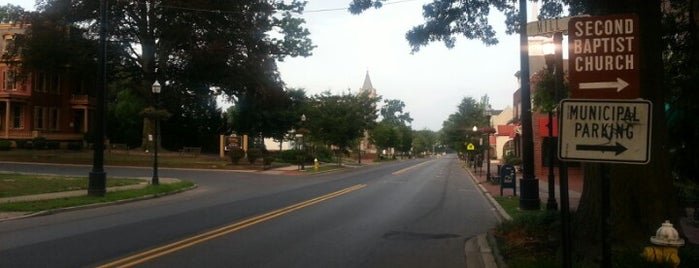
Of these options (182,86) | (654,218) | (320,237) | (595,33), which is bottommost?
(320,237)

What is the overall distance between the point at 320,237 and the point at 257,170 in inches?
1220

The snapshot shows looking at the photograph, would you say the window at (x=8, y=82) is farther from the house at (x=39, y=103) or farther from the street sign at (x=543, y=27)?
the street sign at (x=543, y=27)

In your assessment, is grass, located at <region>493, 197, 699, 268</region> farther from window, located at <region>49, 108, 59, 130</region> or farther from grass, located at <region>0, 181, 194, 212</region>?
window, located at <region>49, 108, 59, 130</region>

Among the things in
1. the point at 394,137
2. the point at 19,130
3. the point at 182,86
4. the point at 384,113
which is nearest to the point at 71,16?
the point at 182,86

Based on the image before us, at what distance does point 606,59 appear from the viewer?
18.5 ft

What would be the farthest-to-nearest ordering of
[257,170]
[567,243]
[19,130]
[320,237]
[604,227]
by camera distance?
[19,130] < [257,170] < [320,237] < [567,243] < [604,227]

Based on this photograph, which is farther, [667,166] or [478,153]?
[478,153]

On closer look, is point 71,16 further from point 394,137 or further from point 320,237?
point 394,137

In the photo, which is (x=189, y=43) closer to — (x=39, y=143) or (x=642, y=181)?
(x=39, y=143)

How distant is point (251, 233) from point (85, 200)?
28.3 feet

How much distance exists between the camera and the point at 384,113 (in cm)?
15862

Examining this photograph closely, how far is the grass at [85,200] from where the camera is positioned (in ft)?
53.2

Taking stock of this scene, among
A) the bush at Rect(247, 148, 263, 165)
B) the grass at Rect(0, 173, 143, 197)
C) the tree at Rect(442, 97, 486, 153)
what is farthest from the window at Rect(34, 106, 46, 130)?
the tree at Rect(442, 97, 486, 153)

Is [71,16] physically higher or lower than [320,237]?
higher
